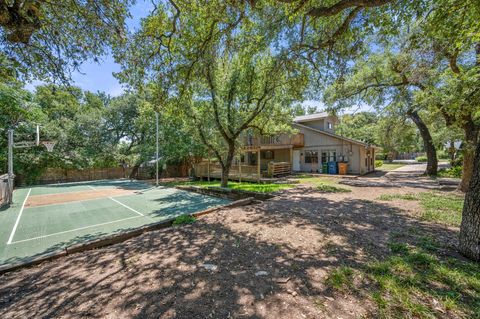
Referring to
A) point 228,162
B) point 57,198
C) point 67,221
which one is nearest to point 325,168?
point 228,162

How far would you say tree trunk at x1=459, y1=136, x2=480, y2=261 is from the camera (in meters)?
3.25

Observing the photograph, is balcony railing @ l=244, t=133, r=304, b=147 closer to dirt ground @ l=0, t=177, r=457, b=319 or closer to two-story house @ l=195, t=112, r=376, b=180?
two-story house @ l=195, t=112, r=376, b=180

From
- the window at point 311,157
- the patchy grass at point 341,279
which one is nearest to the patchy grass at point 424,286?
the patchy grass at point 341,279

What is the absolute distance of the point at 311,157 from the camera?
70.8 ft

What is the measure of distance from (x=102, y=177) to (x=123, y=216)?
19.0 meters

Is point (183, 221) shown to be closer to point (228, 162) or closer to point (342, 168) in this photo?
point (228, 162)

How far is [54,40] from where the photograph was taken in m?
5.07

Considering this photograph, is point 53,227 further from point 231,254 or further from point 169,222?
point 231,254

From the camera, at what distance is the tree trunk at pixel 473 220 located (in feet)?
10.7

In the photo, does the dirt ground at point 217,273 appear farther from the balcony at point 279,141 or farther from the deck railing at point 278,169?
the balcony at point 279,141

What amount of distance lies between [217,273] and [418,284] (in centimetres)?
272

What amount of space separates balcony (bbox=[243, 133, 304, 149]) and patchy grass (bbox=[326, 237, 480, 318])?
55.4 feet

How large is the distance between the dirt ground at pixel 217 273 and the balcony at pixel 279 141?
48.7ft

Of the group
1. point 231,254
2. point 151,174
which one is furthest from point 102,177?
point 231,254
